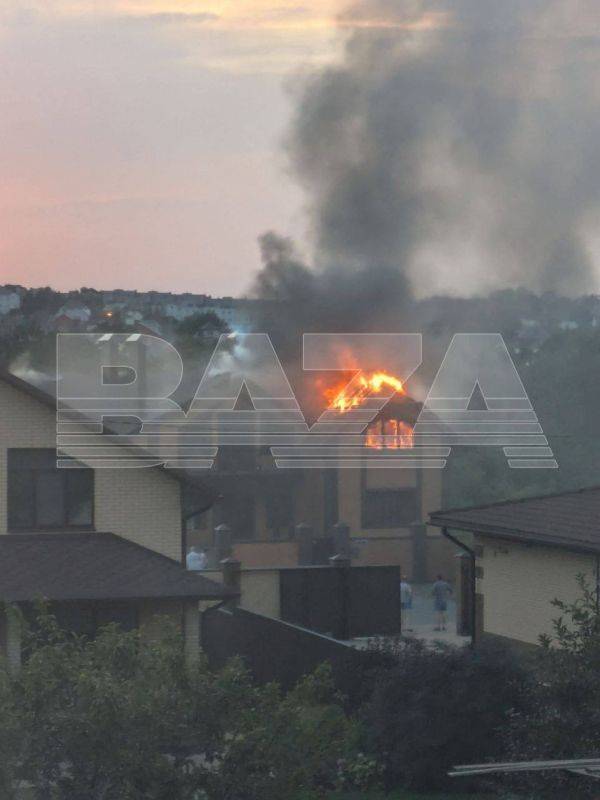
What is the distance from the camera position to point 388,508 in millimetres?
40750

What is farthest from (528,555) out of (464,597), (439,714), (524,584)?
(464,597)

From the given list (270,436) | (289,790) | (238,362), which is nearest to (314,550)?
(270,436)

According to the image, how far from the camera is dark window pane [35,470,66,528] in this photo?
18172 mm

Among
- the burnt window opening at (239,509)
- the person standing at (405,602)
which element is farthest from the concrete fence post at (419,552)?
the person standing at (405,602)

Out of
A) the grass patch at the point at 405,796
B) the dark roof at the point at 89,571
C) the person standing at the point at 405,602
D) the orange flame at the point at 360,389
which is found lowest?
the grass patch at the point at 405,796

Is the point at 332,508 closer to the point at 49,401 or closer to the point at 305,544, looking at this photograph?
the point at 305,544

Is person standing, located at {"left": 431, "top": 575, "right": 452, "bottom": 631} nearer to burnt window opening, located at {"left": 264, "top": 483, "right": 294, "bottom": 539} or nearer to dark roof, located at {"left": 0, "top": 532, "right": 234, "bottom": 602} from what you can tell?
dark roof, located at {"left": 0, "top": 532, "right": 234, "bottom": 602}

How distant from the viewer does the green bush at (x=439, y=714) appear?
13883 mm

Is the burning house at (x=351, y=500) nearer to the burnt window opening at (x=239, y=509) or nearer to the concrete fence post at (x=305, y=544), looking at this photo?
the burnt window opening at (x=239, y=509)

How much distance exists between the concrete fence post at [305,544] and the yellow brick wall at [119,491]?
63.4 feet

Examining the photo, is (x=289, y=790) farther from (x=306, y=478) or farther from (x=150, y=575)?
(x=306, y=478)

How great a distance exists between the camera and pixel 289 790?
8117mm

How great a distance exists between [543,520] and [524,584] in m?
0.84

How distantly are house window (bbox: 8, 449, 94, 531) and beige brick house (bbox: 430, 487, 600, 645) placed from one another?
4.67 metres
